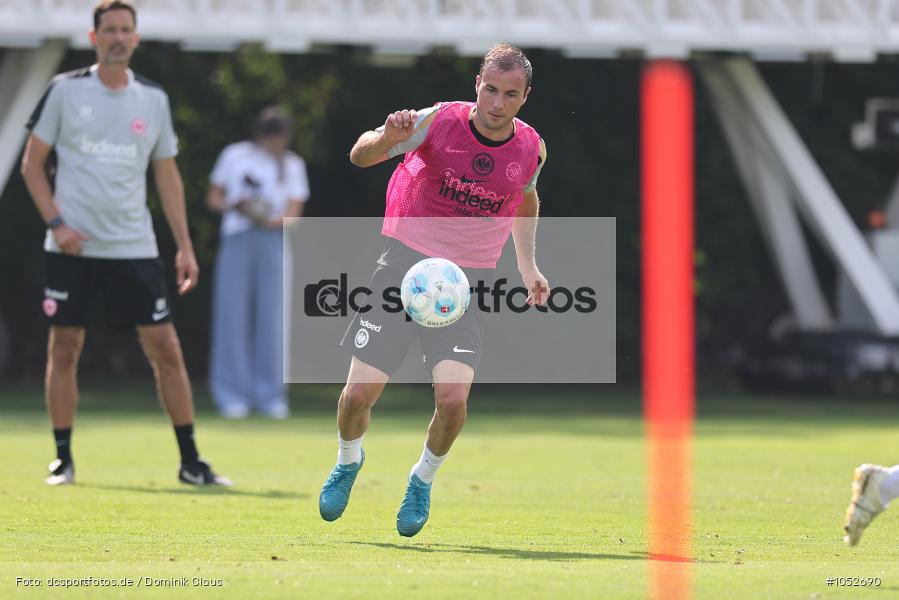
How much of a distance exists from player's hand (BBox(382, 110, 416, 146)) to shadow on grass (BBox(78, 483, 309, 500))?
8.86 ft

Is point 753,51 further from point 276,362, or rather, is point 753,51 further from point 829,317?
point 276,362

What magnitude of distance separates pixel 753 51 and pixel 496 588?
47.1 ft

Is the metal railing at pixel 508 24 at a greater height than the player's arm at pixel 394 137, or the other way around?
the metal railing at pixel 508 24

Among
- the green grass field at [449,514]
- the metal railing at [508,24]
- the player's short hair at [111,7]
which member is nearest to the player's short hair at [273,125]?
the metal railing at [508,24]

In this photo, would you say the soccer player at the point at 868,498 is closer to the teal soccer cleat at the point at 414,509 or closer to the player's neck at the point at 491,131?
the teal soccer cleat at the point at 414,509

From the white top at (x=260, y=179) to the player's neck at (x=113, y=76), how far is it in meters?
7.03

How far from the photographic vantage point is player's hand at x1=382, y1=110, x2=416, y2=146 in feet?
24.9

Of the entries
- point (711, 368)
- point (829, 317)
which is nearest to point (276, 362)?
point (829, 317)

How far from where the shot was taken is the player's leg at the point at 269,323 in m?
17.2

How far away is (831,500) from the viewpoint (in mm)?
9711

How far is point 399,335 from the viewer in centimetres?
800

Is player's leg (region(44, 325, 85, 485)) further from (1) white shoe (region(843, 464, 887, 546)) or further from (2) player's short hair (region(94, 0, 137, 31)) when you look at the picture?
(1) white shoe (region(843, 464, 887, 546))

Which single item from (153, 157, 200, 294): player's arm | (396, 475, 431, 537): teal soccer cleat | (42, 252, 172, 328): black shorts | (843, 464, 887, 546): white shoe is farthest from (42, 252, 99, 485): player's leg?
(843, 464, 887, 546): white shoe

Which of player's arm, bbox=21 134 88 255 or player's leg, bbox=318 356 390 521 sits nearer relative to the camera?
player's leg, bbox=318 356 390 521
